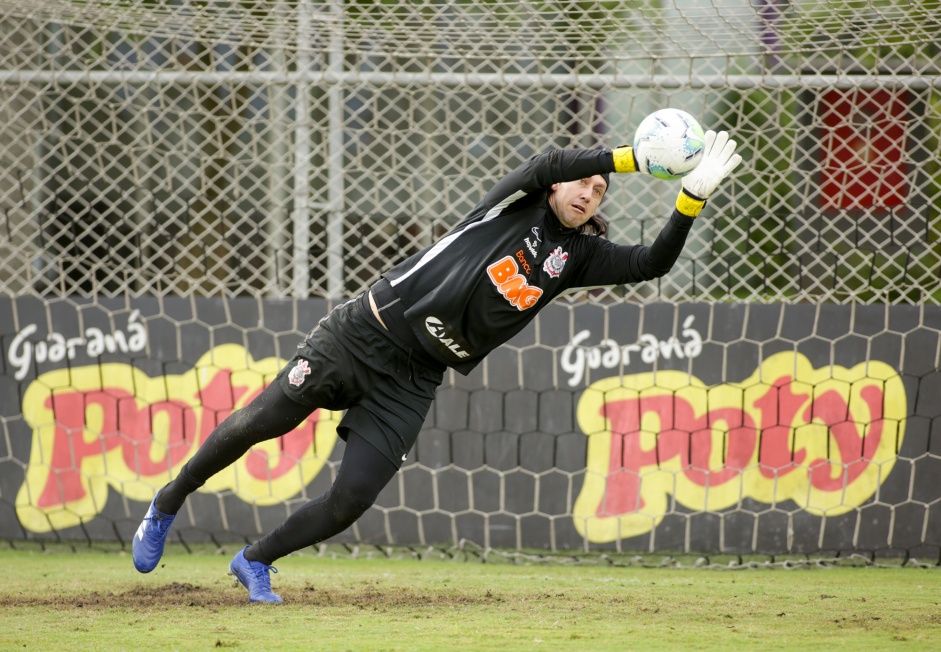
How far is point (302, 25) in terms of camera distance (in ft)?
17.6

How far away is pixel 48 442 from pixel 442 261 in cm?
298

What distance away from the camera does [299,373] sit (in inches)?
152

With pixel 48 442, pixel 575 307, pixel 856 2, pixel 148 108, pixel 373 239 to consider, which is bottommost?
pixel 48 442

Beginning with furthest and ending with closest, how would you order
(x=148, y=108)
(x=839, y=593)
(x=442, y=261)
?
(x=148, y=108)
(x=839, y=593)
(x=442, y=261)

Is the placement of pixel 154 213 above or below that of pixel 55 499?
above

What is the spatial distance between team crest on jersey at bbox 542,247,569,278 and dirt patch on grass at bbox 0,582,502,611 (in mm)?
1328

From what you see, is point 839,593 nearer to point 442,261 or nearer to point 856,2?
point 442,261

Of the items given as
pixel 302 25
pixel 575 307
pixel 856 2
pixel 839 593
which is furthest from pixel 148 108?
pixel 839 593

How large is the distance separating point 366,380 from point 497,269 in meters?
0.66

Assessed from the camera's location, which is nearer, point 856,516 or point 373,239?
point 856,516

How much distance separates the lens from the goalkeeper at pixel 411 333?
3.83 m

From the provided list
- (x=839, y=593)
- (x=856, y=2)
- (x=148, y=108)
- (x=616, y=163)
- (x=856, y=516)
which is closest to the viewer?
(x=616, y=163)

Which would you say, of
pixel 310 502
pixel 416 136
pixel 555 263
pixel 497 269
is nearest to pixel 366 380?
pixel 310 502

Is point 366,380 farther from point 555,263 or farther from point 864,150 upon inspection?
point 864,150
